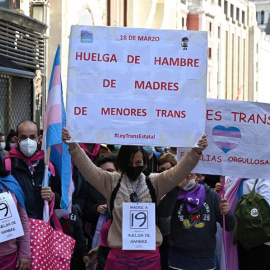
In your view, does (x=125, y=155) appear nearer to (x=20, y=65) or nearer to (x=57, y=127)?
(x=57, y=127)

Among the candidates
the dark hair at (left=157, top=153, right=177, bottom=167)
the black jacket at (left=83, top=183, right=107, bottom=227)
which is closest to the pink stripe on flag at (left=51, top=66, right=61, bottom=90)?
the black jacket at (left=83, top=183, right=107, bottom=227)

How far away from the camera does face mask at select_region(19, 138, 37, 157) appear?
666 cm

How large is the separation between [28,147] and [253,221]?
2.27m

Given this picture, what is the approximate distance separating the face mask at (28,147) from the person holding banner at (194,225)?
49.1 inches

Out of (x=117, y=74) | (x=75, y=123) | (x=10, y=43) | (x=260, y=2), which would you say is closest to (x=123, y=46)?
(x=117, y=74)

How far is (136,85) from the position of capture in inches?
241

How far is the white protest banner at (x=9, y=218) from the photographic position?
6113 millimetres

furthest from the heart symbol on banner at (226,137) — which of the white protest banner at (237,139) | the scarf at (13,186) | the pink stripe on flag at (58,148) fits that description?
the scarf at (13,186)

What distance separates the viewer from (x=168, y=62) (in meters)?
6.18

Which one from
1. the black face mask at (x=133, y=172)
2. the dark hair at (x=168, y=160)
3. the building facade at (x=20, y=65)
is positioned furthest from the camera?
the building facade at (x=20, y=65)

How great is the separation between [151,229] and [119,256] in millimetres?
310

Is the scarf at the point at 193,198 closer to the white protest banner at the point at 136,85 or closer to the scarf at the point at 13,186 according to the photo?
the white protest banner at the point at 136,85

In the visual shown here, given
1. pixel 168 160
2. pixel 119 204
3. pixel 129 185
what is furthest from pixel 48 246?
pixel 168 160

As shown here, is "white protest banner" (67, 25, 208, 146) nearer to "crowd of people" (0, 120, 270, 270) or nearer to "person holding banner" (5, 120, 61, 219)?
"crowd of people" (0, 120, 270, 270)
